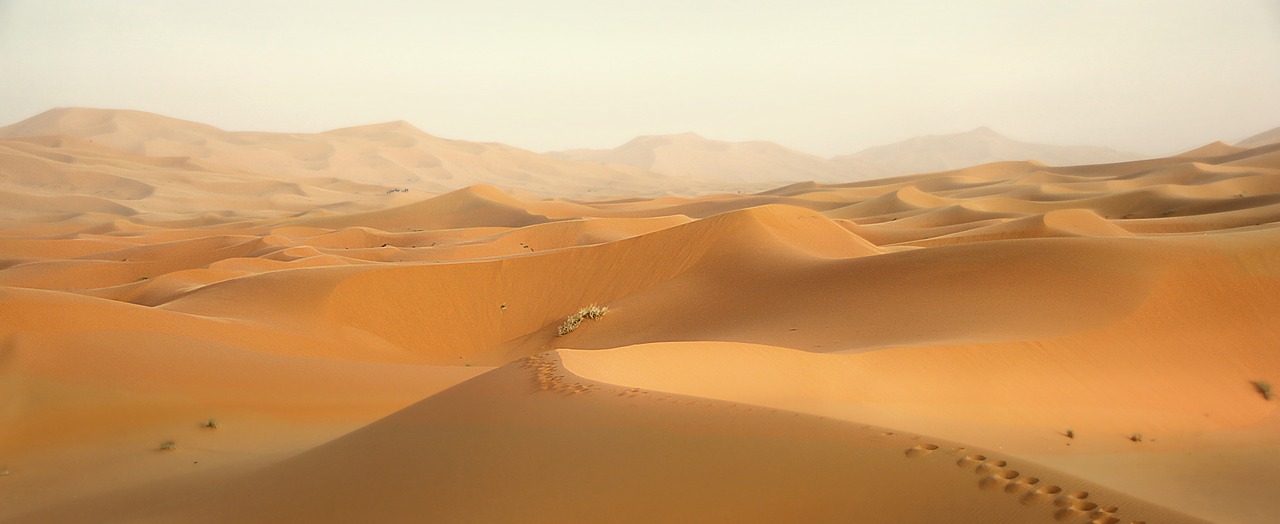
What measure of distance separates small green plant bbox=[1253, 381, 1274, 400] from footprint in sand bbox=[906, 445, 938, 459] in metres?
7.06

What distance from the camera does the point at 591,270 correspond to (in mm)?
20203

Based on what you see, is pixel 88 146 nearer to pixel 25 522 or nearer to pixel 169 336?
pixel 169 336

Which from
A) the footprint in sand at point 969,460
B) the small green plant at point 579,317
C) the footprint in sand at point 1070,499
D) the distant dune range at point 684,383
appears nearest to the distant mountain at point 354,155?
the distant dune range at point 684,383

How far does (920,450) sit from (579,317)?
40.9ft

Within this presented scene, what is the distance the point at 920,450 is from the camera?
Result: 4906mm

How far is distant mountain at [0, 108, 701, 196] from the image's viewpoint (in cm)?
→ 12119

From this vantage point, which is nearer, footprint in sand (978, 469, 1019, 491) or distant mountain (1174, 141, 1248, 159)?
footprint in sand (978, 469, 1019, 491)

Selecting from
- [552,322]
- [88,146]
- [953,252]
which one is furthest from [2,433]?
[88,146]

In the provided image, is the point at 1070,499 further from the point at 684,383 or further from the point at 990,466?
the point at 684,383

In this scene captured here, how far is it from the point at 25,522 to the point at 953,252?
49.0 ft

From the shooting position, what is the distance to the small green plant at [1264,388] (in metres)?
9.24

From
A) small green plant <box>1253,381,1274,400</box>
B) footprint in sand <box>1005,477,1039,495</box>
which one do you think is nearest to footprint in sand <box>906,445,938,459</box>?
footprint in sand <box>1005,477,1039,495</box>

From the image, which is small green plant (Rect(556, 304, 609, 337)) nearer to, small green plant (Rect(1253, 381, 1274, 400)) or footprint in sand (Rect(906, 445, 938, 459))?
small green plant (Rect(1253, 381, 1274, 400))

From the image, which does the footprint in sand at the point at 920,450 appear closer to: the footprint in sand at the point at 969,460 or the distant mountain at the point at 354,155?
the footprint in sand at the point at 969,460
